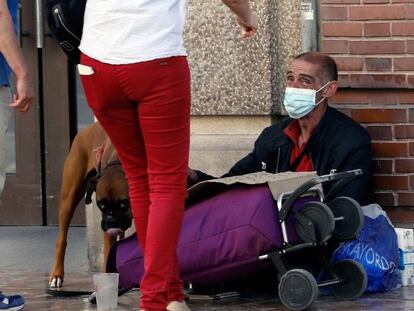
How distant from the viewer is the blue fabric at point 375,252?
5352mm

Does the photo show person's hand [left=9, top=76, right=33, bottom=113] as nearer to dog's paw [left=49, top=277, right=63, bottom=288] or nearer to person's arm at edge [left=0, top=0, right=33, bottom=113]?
person's arm at edge [left=0, top=0, right=33, bottom=113]

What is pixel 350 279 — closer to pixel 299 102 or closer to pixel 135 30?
pixel 299 102

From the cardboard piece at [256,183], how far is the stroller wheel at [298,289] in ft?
1.11

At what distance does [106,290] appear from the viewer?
512cm

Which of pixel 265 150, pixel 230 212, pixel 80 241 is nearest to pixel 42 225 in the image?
pixel 80 241

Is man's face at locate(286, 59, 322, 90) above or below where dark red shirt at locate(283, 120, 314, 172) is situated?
above

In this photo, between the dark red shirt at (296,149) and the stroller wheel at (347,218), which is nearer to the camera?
the stroller wheel at (347,218)

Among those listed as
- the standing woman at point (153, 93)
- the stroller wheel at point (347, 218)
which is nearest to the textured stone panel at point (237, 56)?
the stroller wheel at point (347, 218)

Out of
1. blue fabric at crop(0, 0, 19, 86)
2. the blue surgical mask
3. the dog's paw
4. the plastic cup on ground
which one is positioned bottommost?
the dog's paw

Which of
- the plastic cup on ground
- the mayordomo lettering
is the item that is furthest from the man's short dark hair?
the plastic cup on ground

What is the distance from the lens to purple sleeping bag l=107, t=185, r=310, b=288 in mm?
5016

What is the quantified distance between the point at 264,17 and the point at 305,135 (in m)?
0.71

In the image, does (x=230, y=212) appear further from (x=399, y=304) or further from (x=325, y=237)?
(x=399, y=304)

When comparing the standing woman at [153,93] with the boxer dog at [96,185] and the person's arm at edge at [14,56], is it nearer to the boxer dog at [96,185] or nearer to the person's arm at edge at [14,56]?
the person's arm at edge at [14,56]
